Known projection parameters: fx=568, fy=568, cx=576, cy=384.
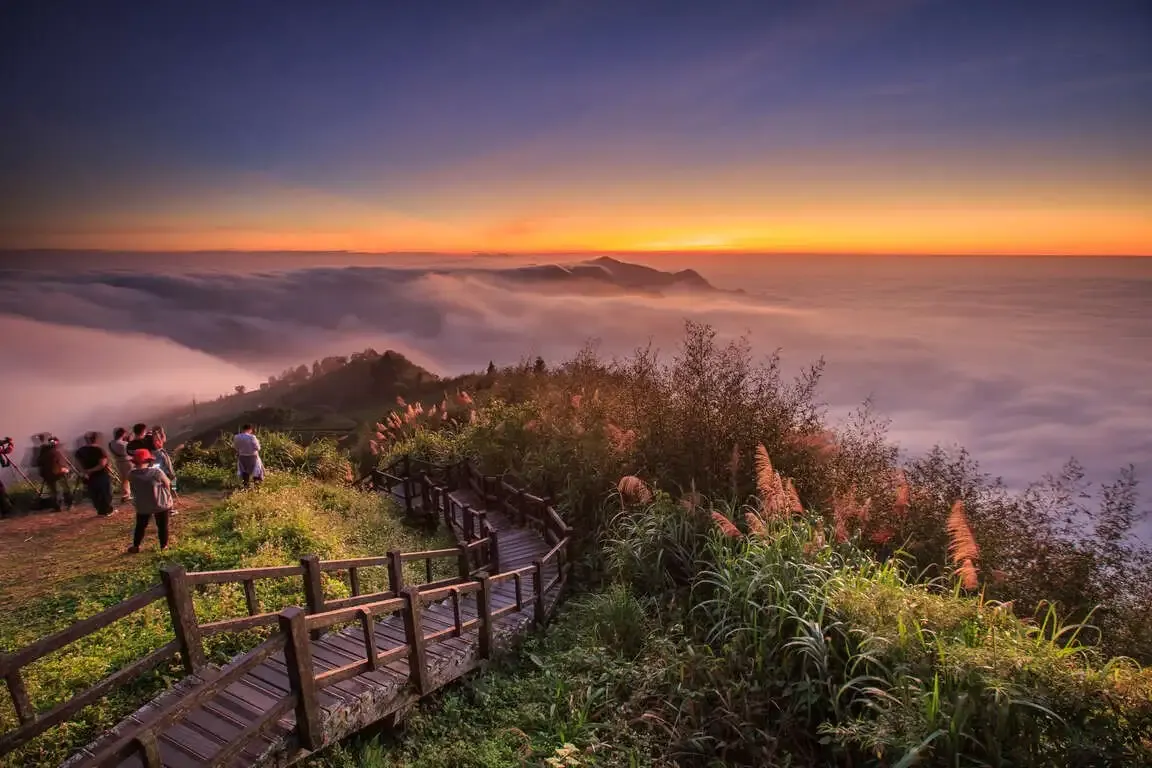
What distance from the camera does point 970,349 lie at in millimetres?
20828

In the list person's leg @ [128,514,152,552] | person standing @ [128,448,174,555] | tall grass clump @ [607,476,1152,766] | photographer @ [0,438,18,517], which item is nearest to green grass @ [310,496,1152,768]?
tall grass clump @ [607,476,1152,766]

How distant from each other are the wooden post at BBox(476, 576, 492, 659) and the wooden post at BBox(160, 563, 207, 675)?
9.90ft

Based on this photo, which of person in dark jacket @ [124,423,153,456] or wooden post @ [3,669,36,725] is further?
person in dark jacket @ [124,423,153,456]

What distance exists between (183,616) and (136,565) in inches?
193

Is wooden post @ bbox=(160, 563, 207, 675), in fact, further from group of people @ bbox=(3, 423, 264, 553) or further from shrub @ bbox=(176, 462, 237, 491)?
shrub @ bbox=(176, 462, 237, 491)

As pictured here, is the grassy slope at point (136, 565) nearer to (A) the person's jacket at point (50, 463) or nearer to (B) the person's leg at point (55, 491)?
(B) the person's leg at point (55, 491)

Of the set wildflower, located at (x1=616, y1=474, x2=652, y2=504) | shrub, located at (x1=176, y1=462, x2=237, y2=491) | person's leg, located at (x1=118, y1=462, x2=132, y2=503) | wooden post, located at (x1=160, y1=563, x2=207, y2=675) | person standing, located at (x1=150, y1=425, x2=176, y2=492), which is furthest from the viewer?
shrub, located at (x1=176, y1=462, x2=237, y2=491)

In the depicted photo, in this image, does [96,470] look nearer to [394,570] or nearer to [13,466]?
[13,466]

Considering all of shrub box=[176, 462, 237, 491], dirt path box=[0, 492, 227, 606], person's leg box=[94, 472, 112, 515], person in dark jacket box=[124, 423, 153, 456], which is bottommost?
shrub box=[176, 462, 237, 491]

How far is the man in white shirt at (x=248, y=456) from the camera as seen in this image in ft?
42.4

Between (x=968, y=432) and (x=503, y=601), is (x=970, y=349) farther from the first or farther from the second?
(x=503, y=601)

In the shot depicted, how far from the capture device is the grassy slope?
5699 millimetres

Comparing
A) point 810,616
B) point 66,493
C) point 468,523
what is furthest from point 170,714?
point 66,493

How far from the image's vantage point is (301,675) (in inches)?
194
